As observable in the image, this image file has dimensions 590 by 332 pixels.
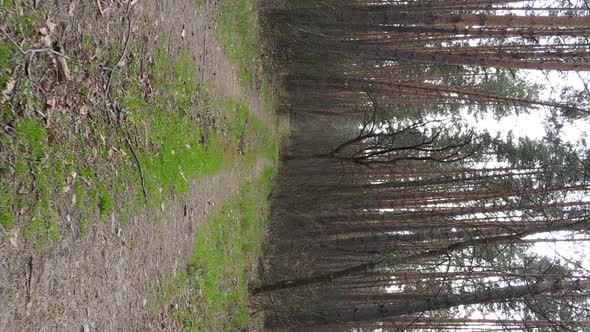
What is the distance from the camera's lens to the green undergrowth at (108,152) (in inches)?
178

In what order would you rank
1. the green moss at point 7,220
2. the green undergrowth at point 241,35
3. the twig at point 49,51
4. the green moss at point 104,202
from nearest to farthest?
the green moss at point 7,220, the twig at point 49,51, the green moss at point 104,202, the green undergrowth at point 241,35

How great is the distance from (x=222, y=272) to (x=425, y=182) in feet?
31.8

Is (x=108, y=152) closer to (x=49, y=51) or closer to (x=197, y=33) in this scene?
(x=49, y=51)

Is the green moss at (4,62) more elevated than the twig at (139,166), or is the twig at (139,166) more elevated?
the green moss at (4,62)

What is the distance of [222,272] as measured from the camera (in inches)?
433

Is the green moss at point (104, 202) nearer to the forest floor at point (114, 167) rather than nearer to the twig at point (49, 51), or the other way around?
the forest floor at point (114, 167)

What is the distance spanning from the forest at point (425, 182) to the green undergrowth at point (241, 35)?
1286 mm

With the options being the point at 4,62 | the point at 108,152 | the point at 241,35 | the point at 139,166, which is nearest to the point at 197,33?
the point at 241,35

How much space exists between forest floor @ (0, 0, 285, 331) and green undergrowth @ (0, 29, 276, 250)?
0.02 metres

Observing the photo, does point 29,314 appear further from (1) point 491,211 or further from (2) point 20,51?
(1) point 491,211

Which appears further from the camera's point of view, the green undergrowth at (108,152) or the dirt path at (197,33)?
the dirt path at (197,33)

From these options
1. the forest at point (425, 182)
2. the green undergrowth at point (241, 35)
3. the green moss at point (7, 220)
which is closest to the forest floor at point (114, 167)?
the green moss at point (7, 220)

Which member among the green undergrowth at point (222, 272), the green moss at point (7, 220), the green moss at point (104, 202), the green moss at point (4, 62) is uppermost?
the green moss at point (4, 62)

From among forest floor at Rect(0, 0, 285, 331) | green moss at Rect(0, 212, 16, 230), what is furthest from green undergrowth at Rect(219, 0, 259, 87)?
green moss at Rect(0, 212, 16, 230)
